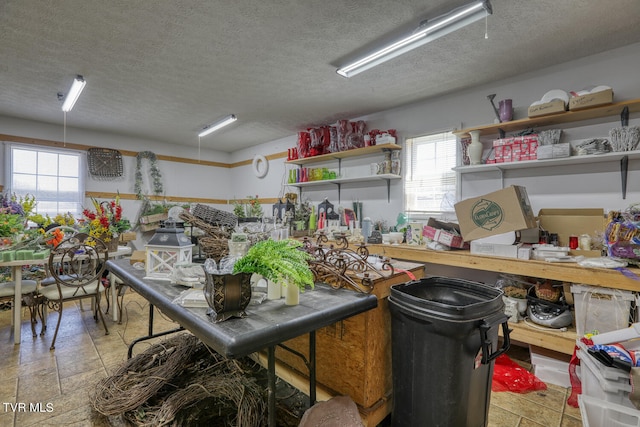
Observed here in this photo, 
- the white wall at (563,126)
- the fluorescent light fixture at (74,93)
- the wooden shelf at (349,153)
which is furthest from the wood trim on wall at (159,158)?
the white wall at (563,126)

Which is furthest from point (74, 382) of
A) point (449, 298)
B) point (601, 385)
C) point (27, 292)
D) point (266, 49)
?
point (601, 385)

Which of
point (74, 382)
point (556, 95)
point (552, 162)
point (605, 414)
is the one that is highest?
point (556, 95)

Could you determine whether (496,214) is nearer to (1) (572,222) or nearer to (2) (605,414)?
(1) (572,222)

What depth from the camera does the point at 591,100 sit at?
8.14ft

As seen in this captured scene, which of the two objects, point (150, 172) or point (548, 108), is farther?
point (150, 172)

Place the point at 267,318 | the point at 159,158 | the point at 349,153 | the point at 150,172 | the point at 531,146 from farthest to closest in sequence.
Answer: the point at 159,158
the point at 150,172
the point at 349,153
the point at 531,146
the point at 267,318

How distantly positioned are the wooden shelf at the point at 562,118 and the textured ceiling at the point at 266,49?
0.56 m

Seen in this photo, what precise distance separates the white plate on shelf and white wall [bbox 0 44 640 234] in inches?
9.6

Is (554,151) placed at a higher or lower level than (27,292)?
higher

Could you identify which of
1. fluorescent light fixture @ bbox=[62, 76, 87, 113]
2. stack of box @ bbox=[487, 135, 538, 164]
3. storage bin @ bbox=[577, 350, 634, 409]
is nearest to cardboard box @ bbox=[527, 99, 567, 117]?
stack of box @ bbox=[487, 135, 538, 164]

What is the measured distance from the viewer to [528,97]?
10.1 feet

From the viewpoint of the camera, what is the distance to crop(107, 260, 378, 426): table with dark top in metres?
0.95

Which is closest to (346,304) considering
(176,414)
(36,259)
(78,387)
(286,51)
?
(176,414)

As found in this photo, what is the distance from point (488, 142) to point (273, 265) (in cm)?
313
